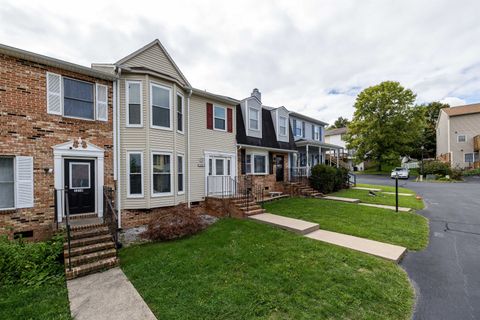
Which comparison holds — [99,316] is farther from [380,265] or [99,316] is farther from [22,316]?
[380,265]

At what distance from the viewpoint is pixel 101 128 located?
816 centimetres

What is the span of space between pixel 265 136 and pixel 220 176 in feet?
14.7

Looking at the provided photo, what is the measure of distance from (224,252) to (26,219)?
6.17 metres

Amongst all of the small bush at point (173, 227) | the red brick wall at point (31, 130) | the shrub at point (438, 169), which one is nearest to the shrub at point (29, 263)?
the red brick wall at point (31, 130)

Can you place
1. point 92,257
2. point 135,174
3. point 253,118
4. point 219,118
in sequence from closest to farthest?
1. point 92,257
2. point 135,174
3. point 219,118
4. point 253,118

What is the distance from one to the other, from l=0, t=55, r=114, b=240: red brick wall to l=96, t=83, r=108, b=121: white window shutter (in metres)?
0.91

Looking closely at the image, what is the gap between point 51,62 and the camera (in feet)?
23.6

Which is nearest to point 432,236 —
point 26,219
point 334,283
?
point 334,283

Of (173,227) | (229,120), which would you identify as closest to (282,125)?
(229,120)

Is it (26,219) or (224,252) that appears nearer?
(224,252)

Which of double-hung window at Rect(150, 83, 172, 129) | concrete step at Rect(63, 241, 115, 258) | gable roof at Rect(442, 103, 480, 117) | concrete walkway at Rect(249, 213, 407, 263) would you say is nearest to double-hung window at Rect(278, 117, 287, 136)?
concrete walkway at Rect(249, 213, 407, 263)

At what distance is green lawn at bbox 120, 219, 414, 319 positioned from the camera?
356 centimetres

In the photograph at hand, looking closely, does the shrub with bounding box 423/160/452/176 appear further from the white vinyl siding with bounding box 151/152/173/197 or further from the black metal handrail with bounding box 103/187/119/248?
the black metal handrail with bounding box 103/187/119/248

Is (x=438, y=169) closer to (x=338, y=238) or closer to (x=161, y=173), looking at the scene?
(x=338, y=238)
